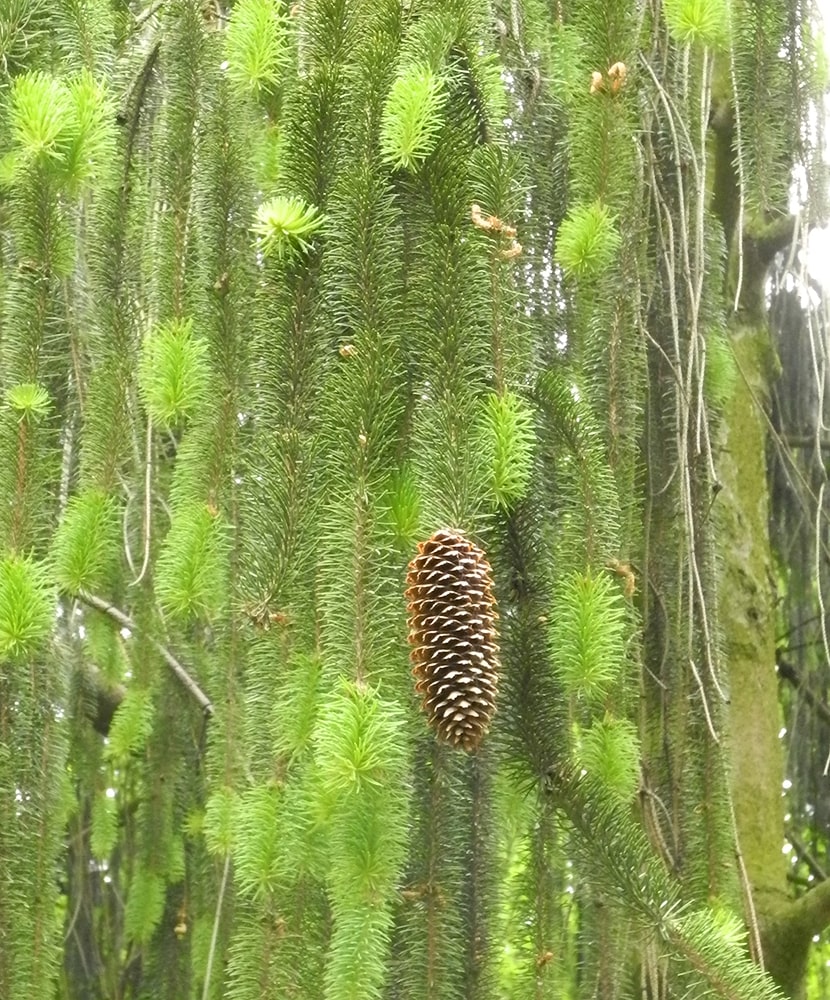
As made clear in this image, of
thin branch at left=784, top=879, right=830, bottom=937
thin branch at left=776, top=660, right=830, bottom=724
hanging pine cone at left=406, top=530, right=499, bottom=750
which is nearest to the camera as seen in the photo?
hanging pine cone at left=406, top=530, right=499, bottom=750

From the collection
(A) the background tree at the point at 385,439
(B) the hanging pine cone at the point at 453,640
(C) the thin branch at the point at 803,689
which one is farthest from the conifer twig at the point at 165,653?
(C) the thin branch at the point at 803,689

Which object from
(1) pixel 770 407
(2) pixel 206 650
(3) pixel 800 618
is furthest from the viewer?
(3) pixel 800 618

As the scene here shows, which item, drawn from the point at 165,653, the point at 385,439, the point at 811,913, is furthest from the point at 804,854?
the point at 385,439

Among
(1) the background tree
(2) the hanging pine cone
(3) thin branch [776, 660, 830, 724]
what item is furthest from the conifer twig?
(3) thin branch [776, 660, 830, 724]

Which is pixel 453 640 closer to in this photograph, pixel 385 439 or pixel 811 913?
pixel 385 439

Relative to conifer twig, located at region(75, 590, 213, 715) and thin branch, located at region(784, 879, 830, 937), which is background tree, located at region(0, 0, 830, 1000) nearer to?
conifer twig, located at region(75, 590, 213, 715)

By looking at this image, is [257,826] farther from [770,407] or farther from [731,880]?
[770,407]

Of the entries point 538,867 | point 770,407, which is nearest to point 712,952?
point 538,867
